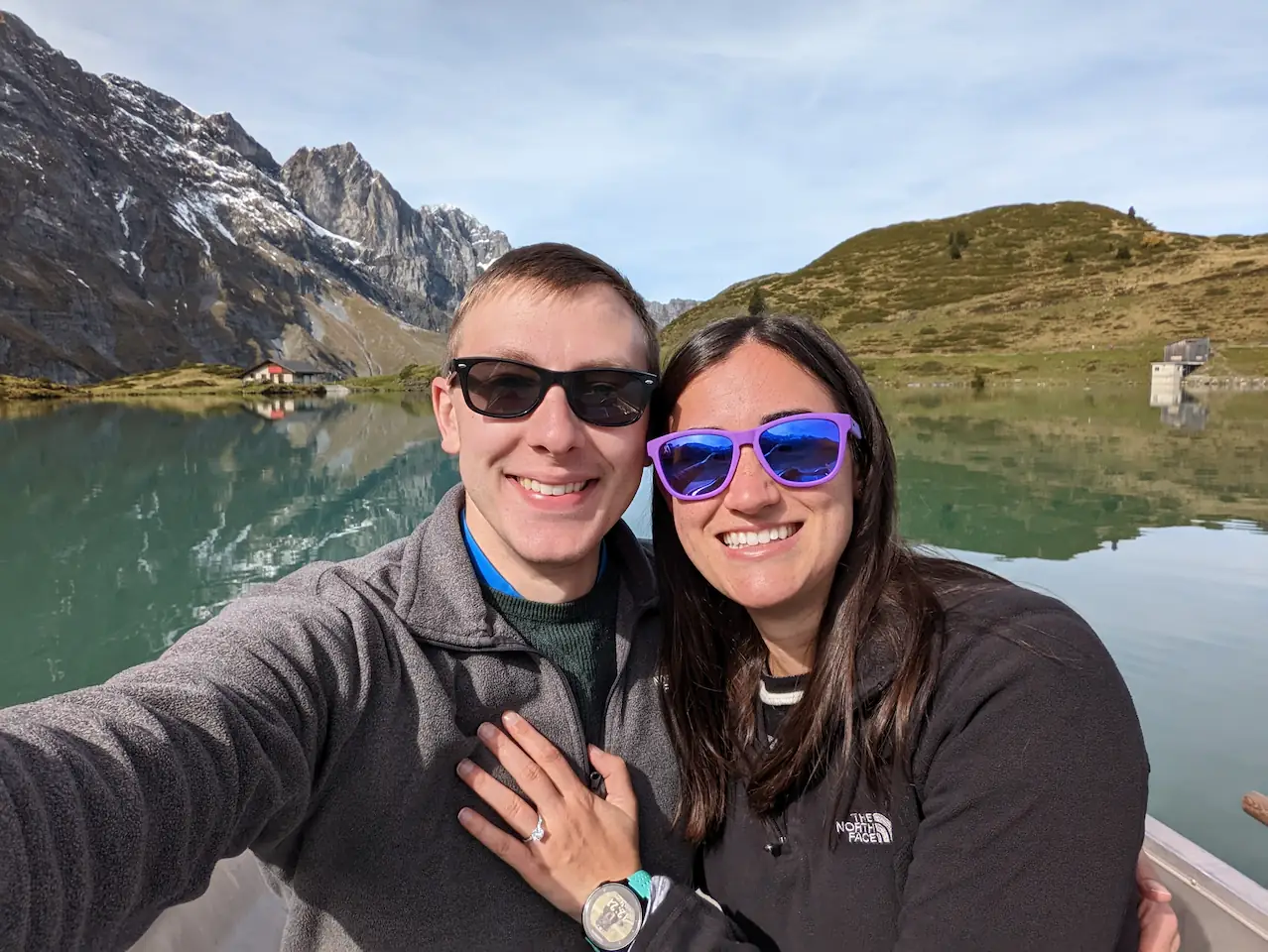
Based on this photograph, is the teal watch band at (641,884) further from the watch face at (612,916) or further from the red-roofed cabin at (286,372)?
the red-roofed cabin at (286,372)

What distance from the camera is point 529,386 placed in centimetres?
207

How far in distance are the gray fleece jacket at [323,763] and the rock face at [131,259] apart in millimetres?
121289

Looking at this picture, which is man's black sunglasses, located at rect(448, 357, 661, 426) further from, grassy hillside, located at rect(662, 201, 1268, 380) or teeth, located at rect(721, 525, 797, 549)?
grassy hillside, located at rect(662, 201, 1268, 380)

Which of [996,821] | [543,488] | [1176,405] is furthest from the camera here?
[1176,405]

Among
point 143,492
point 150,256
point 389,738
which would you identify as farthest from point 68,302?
point 389,738

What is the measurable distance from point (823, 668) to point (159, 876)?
1.56 meters

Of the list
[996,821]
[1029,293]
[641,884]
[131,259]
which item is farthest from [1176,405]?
[131,259]

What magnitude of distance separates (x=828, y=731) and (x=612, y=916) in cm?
73

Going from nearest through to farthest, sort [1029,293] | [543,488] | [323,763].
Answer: [323,763]
[543,488]
[1029,293]

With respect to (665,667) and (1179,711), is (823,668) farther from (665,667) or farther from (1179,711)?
(1179,711)

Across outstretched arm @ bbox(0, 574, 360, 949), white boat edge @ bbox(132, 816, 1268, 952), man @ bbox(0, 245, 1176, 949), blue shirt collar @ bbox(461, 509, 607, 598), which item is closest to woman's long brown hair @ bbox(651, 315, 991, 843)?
man @ bbox(0, 245, 1176, 949)

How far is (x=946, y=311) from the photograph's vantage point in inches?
3351

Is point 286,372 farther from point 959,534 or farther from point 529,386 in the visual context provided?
point 529,386

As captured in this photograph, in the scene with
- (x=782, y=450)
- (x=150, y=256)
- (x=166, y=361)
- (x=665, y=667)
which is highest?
(x=150, y=256)
